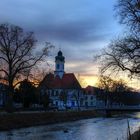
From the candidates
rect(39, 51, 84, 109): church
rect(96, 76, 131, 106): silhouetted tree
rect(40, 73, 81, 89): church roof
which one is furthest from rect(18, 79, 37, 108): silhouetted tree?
rect(96, 76, 131, 106): silhouetted tree

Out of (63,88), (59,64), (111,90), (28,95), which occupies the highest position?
(59,64)

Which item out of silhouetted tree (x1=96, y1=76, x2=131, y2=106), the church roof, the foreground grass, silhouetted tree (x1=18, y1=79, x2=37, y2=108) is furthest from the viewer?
the church roof

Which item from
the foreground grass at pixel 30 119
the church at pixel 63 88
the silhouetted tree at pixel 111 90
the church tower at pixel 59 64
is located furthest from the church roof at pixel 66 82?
the foreground grass at pixel 30 119

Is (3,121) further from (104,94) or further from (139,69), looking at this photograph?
(104,94)

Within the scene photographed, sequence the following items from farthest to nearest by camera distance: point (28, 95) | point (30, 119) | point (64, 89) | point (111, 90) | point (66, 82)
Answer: point (66, 82), point (111, 90), point (64, 89), point (28, 95), point (30, 119)

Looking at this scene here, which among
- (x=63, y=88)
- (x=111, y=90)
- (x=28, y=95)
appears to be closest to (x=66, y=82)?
(x=63, y=88)

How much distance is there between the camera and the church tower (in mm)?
191750

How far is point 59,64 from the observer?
634 ft

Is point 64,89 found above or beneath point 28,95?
above

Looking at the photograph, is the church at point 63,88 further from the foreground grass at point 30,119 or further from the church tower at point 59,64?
the foreground grass at point 30,119

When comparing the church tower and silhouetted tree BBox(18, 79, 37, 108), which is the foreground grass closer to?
silhouetted tree BBox(18, 79, 37, 108)

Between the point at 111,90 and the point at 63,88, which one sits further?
the point at 63,88

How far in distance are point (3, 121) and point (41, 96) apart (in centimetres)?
5320

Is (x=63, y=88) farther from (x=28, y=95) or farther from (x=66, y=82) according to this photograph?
(x=28, y=95)
